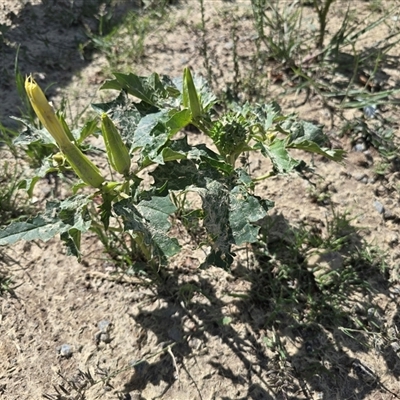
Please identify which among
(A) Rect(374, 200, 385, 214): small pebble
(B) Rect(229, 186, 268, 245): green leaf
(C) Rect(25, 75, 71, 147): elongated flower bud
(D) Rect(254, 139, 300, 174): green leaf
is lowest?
(A) Rect(374, 200, 385, 214): small pebble

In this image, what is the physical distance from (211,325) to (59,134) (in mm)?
1231

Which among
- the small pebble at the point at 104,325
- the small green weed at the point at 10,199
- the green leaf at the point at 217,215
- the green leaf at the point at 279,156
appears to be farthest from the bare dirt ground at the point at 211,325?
the green leaf at the point at 279,156

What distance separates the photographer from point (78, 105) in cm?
321

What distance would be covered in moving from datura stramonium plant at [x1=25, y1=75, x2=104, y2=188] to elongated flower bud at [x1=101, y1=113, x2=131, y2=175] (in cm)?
9

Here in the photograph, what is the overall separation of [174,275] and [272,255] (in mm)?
528

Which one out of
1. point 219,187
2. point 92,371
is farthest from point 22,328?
point 219,187

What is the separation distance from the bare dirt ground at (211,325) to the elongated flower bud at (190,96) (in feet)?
2.88

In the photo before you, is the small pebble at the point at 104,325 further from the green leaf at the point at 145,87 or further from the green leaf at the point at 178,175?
the green leaf at the point at 145,87

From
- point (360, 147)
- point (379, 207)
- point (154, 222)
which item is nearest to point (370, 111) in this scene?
→ point (360, 147)

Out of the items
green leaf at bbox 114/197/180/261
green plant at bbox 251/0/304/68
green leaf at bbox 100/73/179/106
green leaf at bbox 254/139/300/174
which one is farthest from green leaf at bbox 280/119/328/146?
green plant at bbox 251/0/304/68

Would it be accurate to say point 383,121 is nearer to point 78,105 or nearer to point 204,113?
point 204,113

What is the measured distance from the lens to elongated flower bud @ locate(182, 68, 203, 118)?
1732 mm

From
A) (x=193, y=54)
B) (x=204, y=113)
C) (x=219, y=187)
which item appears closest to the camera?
(x=219, y=187)

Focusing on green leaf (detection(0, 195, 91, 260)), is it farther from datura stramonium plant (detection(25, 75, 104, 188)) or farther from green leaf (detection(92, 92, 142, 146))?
green leaf (detection(92, 92, 142, 146))
